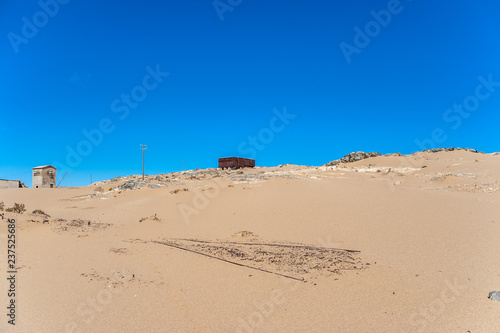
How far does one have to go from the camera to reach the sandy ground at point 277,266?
13.0ft

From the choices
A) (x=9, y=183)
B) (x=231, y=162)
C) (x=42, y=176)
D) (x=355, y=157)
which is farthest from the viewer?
(x=42, y=176)

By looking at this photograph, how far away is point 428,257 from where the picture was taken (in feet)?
19.4

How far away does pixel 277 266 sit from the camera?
19.2ft

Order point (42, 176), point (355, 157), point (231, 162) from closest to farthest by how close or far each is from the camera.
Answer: point (355, 157) < point (231, 162) < point (42, 176)

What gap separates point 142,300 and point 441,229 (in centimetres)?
677

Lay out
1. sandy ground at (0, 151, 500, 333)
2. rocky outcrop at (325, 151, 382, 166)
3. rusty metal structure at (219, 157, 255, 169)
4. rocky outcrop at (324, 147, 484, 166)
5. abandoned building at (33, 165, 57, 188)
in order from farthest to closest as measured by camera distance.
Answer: abandoned building at (33, 165, 57, 188) → rusty metal structure at (219, 157, 255, 169) → rocky outcrop at (325, 151, 382, 166) → rocky outcrop at (324, 147, 484, 166) → sandy ground at (0, 151, 500, 333)

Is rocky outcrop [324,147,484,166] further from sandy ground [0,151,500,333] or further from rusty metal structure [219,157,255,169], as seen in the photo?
rusty metal structure [219,157,255,169]

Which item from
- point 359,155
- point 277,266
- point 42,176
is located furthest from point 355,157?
point 42,176

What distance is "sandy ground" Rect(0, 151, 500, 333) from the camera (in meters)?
3.95

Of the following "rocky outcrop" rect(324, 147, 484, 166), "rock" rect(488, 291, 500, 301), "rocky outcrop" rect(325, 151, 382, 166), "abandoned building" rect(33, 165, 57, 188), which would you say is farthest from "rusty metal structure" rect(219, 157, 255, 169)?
"rock" rect(488, 291, 500, 301)

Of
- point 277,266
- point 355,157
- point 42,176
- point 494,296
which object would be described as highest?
point 42,176

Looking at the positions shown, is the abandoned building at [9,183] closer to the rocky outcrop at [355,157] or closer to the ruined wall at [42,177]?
the ruined wall at [42,177]

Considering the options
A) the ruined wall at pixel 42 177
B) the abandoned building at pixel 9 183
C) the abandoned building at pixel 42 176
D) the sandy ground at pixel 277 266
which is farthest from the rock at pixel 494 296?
the ruined wall at pixel 42 177

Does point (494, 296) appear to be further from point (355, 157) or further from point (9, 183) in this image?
point (9, 183)
